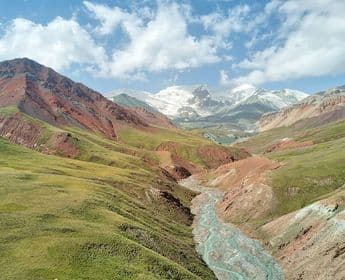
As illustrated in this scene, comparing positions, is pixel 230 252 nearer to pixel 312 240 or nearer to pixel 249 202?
pixel 312 240

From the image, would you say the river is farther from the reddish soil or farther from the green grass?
the reddish soil

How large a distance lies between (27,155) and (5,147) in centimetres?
881

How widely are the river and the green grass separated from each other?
321 centimetres

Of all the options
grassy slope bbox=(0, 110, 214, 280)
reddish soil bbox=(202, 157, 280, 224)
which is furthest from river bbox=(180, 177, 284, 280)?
reddish soil bbox=(202, 157, 280, 224)

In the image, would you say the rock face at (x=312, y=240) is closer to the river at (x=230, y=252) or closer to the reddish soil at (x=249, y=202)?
the river at (x=230, y=252)

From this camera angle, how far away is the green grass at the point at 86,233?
66.9 metres

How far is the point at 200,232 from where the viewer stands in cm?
11700

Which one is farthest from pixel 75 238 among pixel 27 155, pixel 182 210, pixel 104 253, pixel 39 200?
pixel 27 155

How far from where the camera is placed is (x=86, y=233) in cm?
7831

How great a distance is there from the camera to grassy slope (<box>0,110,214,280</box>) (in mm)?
67000

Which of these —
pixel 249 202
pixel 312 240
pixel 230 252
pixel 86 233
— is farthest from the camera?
pixel 249 202

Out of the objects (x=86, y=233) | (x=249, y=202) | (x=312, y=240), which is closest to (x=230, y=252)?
(x=312, y=240)

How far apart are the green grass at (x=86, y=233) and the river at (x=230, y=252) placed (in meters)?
3.21

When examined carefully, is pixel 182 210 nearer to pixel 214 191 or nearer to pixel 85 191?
pixel 85 191
